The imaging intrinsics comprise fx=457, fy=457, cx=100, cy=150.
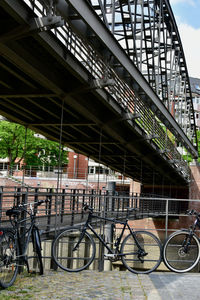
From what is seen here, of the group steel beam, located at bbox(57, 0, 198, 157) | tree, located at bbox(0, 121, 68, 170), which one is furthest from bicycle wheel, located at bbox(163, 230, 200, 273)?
tree, located at bbox(0, 121, 68, 170)

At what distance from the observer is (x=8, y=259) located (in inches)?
243

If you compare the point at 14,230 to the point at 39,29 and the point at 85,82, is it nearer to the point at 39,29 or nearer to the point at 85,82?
the point at 39,29

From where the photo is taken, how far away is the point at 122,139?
18516mm

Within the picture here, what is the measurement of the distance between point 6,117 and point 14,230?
11.2m

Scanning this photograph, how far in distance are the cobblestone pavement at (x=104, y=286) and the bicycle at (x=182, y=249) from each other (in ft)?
0.64

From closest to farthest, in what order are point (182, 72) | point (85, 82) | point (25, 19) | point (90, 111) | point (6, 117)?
1. point (25, 19)
2. point (85, 82)
3. point (90, 111)
4. point (6, 117)
5. point (182, 72)

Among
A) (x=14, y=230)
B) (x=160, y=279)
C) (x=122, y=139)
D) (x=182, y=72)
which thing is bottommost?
(x=160, y=279)

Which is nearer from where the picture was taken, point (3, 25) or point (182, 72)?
point (3, 25)

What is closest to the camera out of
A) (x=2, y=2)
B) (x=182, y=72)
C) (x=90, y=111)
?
(x=2, y=2)

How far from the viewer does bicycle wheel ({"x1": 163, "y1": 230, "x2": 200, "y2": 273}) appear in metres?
7.60

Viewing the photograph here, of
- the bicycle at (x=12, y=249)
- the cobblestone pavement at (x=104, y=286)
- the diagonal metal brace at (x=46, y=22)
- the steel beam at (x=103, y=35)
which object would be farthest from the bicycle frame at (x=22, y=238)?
the steel beam at (x=103, y=35)

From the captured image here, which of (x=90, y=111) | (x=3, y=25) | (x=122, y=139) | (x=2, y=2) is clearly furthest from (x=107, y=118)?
(x=2, y=2)

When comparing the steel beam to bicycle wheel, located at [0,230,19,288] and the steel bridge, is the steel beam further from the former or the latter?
bicycle wheel, located at [0,230,19,288]

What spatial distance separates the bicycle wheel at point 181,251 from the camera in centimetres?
760
